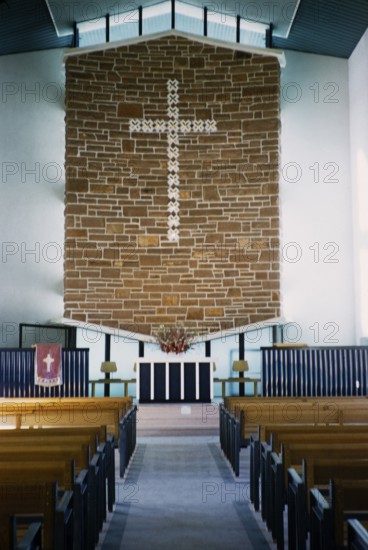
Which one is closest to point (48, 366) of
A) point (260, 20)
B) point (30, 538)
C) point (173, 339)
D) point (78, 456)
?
point (173, 339)

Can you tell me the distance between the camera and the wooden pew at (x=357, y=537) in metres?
2.14

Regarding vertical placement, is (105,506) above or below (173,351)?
below

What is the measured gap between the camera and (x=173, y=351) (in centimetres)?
1048

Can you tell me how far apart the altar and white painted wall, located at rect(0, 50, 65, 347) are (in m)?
2.93

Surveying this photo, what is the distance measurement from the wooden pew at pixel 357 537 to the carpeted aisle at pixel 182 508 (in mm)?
1539

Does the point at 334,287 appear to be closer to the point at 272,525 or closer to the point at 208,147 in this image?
the point at 208,147

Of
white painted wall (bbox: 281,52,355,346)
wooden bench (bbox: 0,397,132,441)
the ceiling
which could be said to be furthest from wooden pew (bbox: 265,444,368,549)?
the ceiling

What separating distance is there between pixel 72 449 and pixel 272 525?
1256mm

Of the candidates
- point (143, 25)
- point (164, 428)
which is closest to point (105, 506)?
point (164, 428)

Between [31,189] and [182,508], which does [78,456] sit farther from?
[31,189]

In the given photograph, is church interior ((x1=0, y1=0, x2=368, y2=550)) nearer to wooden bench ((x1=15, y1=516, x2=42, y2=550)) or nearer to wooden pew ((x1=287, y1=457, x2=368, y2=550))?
wooden pew ((x1=287, y1=457, x2=368, y2=550))

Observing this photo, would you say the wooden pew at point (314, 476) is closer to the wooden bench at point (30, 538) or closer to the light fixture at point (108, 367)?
the wooden bench at point (30, 538)

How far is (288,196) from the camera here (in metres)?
12.7

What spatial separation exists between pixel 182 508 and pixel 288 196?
8855 millimetres
